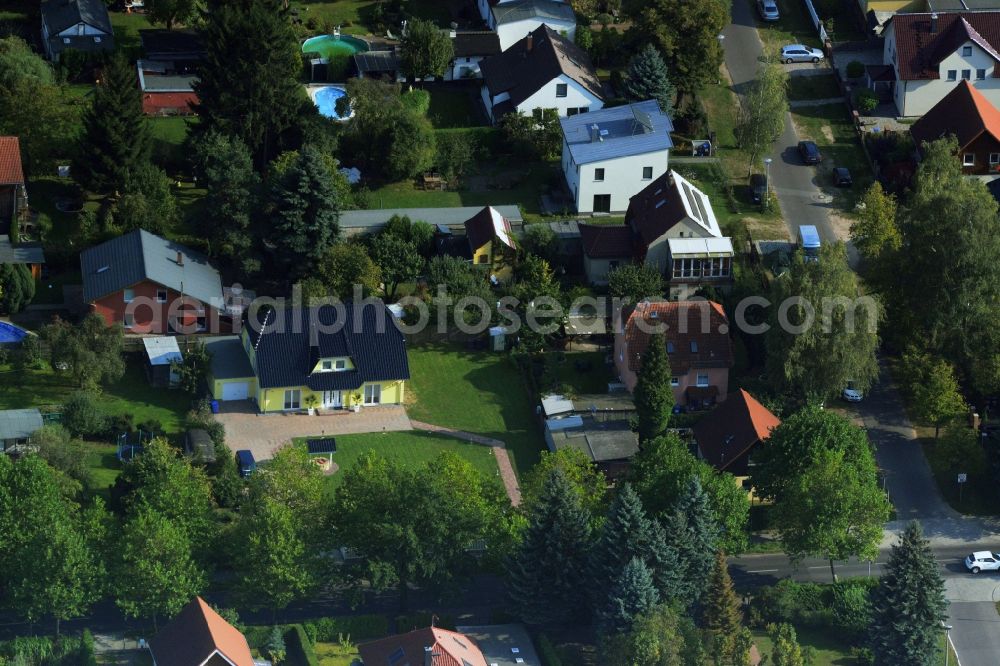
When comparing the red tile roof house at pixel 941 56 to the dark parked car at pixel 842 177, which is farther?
the red tile roof house at pixel 941 56

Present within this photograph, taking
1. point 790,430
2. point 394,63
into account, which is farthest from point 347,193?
point 790,430

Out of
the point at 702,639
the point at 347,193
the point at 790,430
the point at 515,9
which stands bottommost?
the point at 702,639

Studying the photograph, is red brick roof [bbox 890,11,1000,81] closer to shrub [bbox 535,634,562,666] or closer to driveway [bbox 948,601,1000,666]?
driveway [bbox 948,601,1000,666]

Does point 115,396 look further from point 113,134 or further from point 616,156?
point 616,156

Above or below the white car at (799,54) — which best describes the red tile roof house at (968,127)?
below

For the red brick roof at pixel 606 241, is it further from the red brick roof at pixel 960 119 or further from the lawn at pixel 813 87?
the lawn at pixel 813 87

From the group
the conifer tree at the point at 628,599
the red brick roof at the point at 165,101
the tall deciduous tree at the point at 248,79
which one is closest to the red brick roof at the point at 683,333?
the conifer tree at the point at 628,599

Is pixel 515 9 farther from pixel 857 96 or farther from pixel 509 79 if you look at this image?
pixel 857 96
